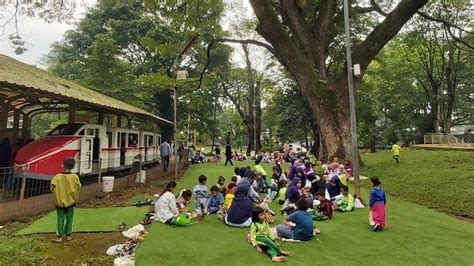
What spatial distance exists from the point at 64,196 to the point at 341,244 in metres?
5.35

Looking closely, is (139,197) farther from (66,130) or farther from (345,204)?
(345,204)

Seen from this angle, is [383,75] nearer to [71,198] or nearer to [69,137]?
[69,137]

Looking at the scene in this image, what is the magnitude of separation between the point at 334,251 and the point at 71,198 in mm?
5028

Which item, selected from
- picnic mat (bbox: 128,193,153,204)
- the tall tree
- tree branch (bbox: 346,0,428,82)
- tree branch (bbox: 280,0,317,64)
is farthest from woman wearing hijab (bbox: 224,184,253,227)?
the tall tree

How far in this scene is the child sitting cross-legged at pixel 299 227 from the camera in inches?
271

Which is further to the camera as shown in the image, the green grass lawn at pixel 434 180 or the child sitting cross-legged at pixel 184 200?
the green grass lawn at pixel 434 180

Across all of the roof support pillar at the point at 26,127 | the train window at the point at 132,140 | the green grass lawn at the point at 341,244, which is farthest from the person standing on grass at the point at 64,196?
the roof support pillar at the point at 26,127

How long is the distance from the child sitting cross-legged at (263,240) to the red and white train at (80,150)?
673cm

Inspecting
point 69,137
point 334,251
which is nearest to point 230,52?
point 69,137

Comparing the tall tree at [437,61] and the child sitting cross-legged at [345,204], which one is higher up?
the tall tree at [437,61]

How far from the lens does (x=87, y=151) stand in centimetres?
1360

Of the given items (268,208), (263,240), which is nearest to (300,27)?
(268,208)

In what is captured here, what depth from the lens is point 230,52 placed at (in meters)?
39.2

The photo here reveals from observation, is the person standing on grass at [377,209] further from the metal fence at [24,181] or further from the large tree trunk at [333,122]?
the metal fence at [24,181]
